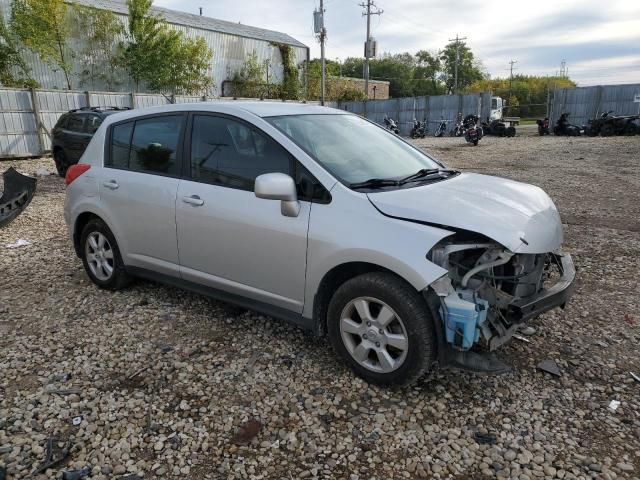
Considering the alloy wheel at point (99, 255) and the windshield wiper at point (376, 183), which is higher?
the windshield wiper at point (376, 183)

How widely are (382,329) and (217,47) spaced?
36677 millimetres

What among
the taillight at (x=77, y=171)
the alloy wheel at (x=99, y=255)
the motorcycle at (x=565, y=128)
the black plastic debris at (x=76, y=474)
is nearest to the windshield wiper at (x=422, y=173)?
the black plastic debris at (x=76, y=474)

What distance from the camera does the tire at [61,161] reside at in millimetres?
11874

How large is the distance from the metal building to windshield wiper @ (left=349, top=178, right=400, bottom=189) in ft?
94.5

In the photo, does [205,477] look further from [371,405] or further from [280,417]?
[371,405]

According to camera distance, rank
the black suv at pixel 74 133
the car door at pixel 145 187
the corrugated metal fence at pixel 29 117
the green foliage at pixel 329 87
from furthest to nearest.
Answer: the green foliage at pixel 329 87 → the corrugated metal fence at pixel 29 117 → the black suv at pixel 74 133 → the car door at pixel 145 187

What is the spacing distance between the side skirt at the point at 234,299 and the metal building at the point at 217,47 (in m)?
27.2

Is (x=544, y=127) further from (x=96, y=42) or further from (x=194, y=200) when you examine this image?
(x=194, y=200)

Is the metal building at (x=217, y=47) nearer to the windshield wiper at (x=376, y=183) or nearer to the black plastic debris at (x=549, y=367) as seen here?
the windshield wiper at (x=376, y=183)

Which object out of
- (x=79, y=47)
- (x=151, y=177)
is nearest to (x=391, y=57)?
(x=79, y=47)

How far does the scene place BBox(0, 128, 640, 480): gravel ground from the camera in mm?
2426

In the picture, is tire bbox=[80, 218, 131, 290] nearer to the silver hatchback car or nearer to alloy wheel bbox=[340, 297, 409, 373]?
the silver hatchback car

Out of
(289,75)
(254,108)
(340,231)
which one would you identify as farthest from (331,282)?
(289,75)

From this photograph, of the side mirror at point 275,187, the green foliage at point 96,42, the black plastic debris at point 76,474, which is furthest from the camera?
the green foliage at point 96,42
